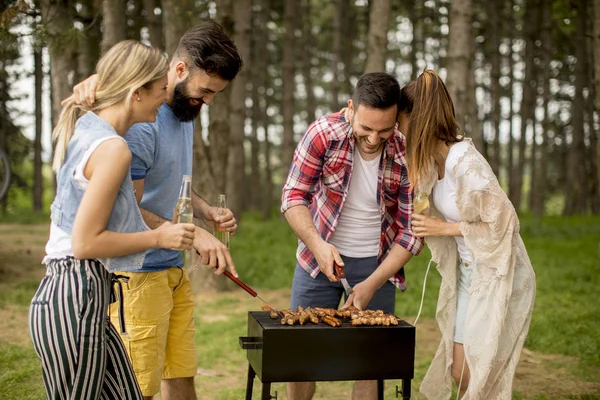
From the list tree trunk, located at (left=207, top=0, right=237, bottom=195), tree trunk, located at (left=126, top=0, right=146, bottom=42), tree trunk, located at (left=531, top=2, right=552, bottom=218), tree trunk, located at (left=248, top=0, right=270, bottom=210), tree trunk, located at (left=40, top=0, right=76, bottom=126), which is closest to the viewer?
tree trunk, located at (left=40, top=0, right=76, bottom=126)

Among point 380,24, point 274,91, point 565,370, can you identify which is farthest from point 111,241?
point 274,91

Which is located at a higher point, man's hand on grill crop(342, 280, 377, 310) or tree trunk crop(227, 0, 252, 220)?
tree trunk crop(227, 0, 252, 220)

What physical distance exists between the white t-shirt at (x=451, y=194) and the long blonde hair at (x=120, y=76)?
1.67 metres

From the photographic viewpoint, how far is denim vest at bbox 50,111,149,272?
271 centimetres

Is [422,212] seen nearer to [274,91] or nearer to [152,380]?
[152,380]

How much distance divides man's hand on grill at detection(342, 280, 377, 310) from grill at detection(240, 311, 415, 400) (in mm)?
519

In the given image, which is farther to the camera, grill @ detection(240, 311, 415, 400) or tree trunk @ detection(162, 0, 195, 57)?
tree trunk @ detection(162, 0, 195, 57)

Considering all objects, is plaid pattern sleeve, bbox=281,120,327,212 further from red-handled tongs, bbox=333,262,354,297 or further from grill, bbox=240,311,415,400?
grill, bbox=240,311,415,400

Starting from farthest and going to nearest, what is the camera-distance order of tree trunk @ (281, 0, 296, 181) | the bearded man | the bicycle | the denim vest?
tree trunk @ (281, 0, 296, 181) < the bicycle < the bearded man < the denim vest

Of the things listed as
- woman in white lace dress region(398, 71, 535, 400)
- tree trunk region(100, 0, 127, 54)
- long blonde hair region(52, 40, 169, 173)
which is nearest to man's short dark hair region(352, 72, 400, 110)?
woman in white lace dress region(398, 71, 535, 400)

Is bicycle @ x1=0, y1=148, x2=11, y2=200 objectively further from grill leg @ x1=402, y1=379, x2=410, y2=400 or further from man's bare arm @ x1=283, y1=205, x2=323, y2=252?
grill leg @ x1=402, y1=379, x2=410, y2=400

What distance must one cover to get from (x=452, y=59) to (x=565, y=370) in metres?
3.97

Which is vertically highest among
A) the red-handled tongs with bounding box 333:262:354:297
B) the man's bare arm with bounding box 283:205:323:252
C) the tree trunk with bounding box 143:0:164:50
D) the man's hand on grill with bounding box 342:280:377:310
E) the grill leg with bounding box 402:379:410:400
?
the tree trunk with bounding box 143:0:164:50

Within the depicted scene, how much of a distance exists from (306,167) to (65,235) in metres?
1.81
